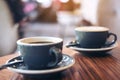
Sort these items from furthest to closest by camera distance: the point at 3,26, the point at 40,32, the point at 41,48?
the point at 40,32 < the point at 3,26 < the point at 41,48

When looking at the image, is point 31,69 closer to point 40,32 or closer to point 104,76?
point 104,76

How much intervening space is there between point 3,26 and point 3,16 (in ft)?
0.23

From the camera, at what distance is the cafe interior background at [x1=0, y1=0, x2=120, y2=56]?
157 centimetres

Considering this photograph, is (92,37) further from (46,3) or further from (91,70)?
(46,3)

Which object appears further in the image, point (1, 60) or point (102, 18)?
point (102, 18)

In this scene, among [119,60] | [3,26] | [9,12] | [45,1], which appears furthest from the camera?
[45,1]

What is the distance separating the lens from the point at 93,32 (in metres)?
0.69

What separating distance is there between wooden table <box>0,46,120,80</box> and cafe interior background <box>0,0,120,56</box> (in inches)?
27.9

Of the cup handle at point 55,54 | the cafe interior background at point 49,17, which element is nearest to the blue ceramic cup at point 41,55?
the cup handle at point 55,54

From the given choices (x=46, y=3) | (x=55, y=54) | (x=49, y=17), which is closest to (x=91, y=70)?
(x=55, y=54)

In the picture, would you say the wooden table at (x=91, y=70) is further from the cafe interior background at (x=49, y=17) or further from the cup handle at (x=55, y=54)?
the cafe interior background at (x=49, y=17)

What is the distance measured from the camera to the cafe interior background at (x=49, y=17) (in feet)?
5.14

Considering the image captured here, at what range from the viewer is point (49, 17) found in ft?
13.6

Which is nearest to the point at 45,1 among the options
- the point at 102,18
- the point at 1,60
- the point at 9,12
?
the point at 102,18
